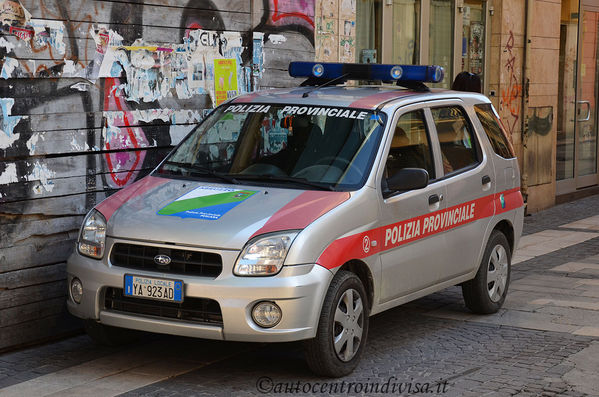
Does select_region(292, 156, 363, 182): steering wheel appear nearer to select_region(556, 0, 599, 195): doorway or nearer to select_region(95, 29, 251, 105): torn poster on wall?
select_region(95, 29, 251, 105): torn poster on wall

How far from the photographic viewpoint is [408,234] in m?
7.13

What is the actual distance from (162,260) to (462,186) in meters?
2.63

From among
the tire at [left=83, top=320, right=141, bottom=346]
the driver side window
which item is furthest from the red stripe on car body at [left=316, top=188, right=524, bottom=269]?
the tire at [left=83, top=320, right=141, bottom=346]

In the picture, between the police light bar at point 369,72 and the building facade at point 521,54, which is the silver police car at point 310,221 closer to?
the police light bar at point 369,72

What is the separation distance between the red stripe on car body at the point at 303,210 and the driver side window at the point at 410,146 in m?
0.62

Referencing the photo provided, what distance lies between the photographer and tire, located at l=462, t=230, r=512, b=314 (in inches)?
324

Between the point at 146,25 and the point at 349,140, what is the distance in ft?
7.53

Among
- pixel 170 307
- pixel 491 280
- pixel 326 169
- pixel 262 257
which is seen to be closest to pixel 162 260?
pixel 170 307

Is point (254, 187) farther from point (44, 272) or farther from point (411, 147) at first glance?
point (44, 272)

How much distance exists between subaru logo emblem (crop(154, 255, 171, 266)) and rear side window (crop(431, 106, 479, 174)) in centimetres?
243

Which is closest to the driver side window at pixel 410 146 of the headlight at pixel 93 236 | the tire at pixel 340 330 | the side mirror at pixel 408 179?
the side mirror at pixel 408 179

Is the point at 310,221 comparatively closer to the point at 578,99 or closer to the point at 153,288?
the point at 153,288

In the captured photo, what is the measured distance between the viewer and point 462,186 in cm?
784

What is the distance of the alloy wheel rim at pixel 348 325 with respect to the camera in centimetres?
638
